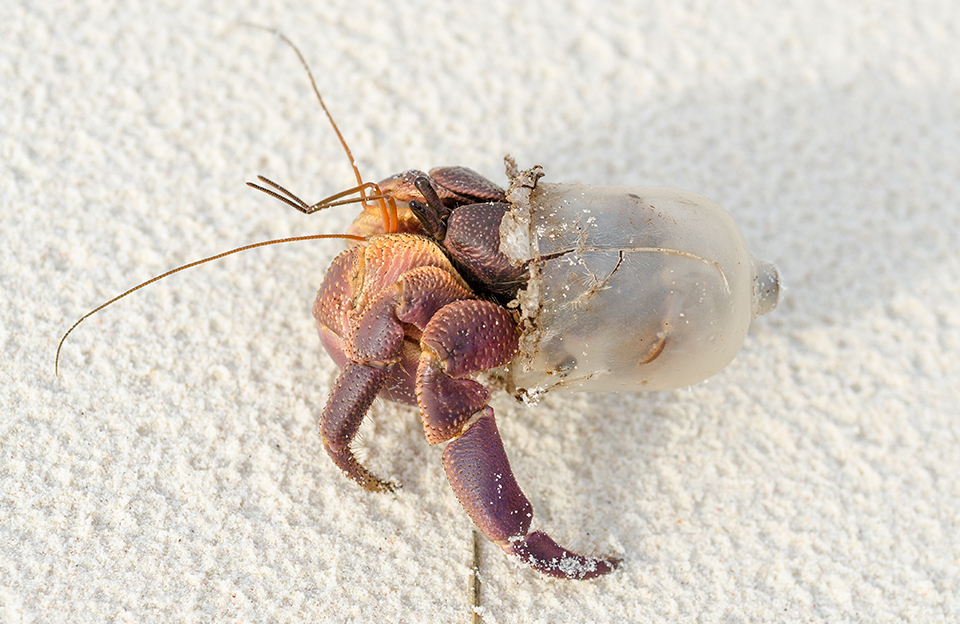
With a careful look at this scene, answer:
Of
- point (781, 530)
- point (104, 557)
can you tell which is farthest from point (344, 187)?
point (781, 530)

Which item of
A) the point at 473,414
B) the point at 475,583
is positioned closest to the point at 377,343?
the point at 473,414

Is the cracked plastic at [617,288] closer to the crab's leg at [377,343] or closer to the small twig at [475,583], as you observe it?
the crab's leg at [377,343]

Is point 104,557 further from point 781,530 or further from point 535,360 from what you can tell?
point 781,530

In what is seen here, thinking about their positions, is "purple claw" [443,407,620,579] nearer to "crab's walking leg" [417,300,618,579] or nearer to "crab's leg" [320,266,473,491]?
"crab's walking leg" [417,300,618,579]

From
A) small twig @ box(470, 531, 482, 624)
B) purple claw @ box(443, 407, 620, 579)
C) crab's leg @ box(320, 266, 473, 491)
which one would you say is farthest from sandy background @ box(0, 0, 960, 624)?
crab's leg @ box(320, 266, 473, 491)

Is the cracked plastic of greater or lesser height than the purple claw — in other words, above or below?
above

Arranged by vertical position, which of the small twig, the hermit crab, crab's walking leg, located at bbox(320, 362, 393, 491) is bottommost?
the small twig

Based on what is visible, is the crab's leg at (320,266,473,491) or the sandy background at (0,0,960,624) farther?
the sandy background at (0,0,960,624)

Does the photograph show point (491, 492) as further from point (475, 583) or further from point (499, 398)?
point (499, 398)
